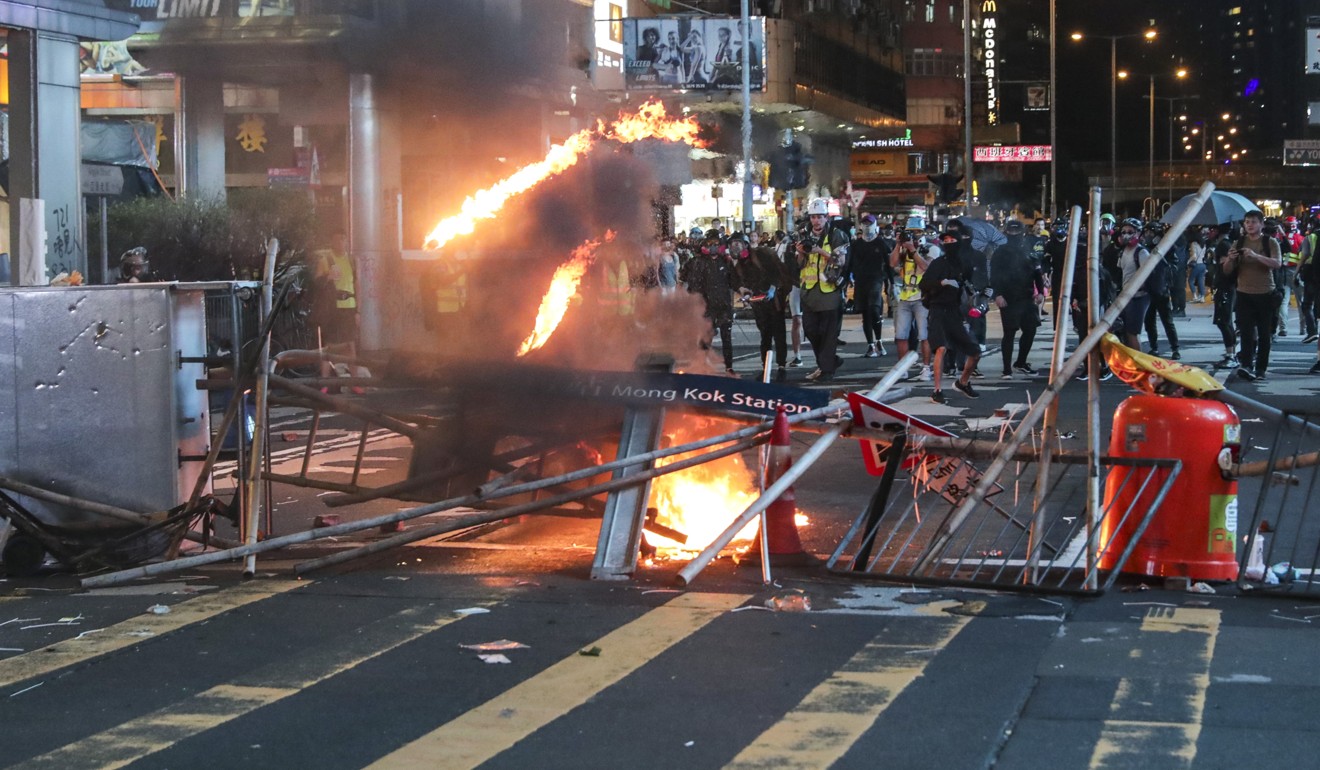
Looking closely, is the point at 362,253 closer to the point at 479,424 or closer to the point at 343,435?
the point at 343,435

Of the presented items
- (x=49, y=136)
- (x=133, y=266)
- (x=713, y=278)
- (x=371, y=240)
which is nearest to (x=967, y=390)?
(x=713, y=278)

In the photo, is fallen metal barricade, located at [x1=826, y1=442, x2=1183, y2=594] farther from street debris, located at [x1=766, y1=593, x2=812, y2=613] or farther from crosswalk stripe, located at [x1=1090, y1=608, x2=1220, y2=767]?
crosswalk stripe, located at [x1=1090, y1=608, x2=1220, y2=767]

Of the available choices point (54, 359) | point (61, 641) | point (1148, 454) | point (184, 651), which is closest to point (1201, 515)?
point (1148, 454)

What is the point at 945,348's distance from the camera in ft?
51.6

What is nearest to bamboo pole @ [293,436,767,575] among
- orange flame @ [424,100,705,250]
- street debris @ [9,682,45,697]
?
street debris @ [9,682,45,697]

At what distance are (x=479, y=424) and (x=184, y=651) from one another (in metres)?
2.58

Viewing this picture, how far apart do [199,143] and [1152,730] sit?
70.7ft

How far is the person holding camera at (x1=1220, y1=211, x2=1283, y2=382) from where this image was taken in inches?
648

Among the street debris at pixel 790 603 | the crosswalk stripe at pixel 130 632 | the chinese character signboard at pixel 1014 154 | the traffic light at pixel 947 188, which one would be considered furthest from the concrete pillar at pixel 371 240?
the chinese character signboard at pixel 1014 154

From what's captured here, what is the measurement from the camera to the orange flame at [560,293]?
9.84 metres

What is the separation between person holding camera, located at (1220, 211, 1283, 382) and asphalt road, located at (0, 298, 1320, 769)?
10.1 meters

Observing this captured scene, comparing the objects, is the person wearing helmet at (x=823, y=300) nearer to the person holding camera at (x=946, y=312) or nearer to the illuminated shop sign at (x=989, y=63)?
the person holding camera at (x=946, y=312)

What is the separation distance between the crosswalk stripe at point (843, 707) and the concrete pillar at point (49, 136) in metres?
15.0

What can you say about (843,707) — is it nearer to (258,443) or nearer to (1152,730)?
(1152,730)
